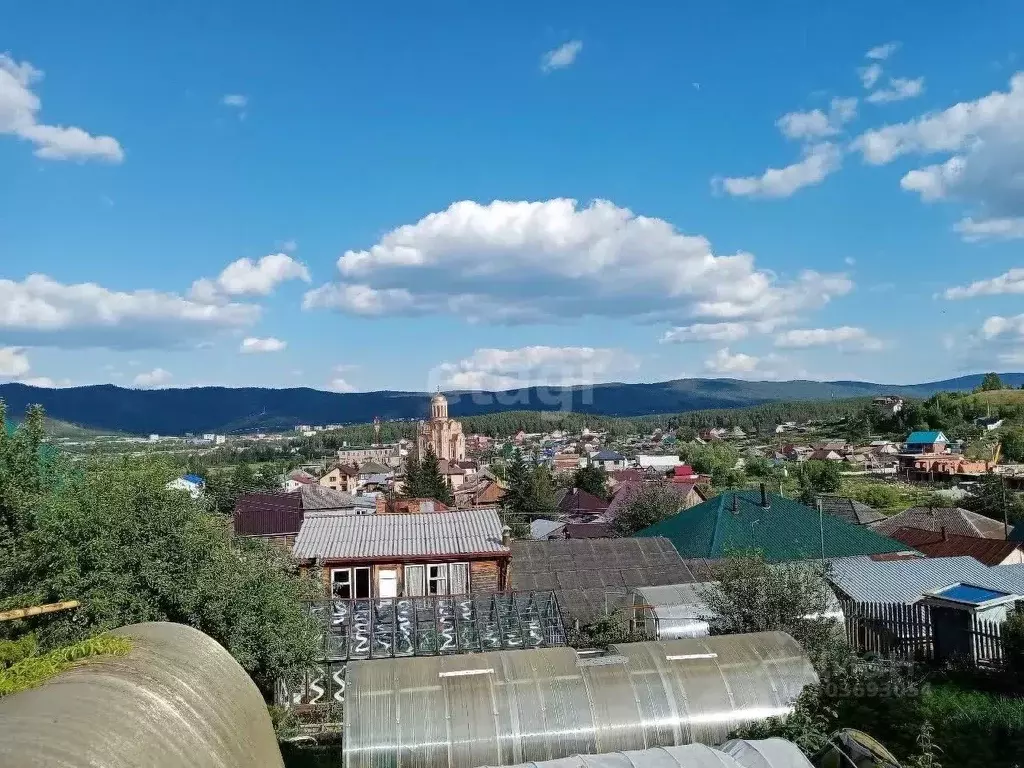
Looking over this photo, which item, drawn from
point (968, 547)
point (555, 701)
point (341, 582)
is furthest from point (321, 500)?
point (555, 701)

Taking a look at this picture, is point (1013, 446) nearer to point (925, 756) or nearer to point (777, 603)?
point (777, 603)

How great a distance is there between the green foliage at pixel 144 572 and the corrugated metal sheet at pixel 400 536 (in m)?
5.77

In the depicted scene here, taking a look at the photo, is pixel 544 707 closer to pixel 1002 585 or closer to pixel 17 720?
pixel 17 720

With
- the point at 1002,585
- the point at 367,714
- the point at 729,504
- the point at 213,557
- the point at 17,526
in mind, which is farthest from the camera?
the point at 729,504

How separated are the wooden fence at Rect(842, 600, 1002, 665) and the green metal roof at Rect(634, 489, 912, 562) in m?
8.92

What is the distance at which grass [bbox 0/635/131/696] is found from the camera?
5348 mm

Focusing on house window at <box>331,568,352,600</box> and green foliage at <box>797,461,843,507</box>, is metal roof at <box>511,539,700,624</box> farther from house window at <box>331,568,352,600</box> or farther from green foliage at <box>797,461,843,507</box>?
green foliage at <box>797,461,843,507</box>

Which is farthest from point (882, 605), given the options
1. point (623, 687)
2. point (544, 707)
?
point (544, 707)

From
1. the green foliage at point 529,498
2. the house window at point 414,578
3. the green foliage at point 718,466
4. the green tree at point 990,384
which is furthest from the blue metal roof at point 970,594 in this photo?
the green tree at point 990,384

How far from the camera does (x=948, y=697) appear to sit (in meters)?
9.12

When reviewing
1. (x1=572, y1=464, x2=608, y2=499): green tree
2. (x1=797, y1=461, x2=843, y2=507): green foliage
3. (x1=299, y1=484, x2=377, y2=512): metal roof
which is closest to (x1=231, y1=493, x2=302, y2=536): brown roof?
(x1=299, y1=484, x2=377, y2=512): metal roof

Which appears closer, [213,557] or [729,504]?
[213,557]

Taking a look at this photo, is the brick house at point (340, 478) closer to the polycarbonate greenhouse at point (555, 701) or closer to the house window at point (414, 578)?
the house window at point (414, 578)

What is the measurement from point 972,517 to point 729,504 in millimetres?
25632
